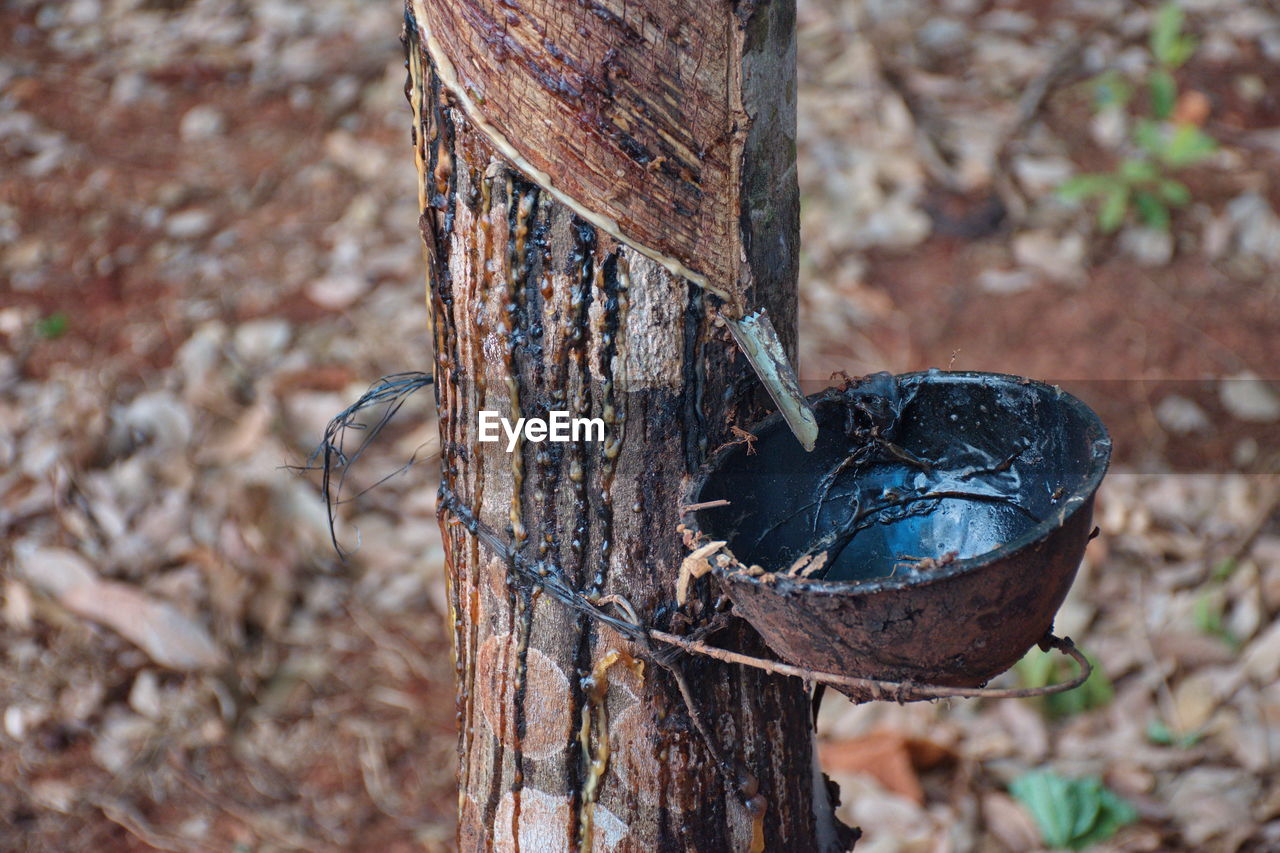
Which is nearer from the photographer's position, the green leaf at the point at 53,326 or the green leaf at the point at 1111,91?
the green leaf at the point at 53,326

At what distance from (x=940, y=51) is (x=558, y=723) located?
4.20m

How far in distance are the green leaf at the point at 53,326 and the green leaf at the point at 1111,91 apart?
3.95 m

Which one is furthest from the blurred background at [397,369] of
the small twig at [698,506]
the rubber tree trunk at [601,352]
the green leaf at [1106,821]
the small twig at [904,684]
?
the small twig at [698,506]

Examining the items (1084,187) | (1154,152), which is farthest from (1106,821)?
(1154,152)

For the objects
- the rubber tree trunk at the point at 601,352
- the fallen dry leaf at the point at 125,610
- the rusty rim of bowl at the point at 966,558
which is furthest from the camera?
the fallen dry leaf at the point at 125,610

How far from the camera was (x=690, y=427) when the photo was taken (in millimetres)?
1393

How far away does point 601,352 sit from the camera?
134cm

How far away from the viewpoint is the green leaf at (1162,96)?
4363mm

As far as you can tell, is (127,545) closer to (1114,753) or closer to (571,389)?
(571,389)

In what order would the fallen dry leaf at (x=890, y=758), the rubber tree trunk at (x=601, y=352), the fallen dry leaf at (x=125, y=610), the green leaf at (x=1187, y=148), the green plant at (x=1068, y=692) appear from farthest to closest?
the green leaf at (x=1187, y=148) < the fallen dry leaf at (x=125, y=610) < the green plant at (x=1068, y=692) < the fallen dry leaf at (x=890, y=758) < the rubber tree trunk at (x=601, y=352)

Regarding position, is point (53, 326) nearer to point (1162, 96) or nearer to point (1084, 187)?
point (1084, 187)

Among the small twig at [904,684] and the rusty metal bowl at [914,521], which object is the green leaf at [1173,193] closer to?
the rusty metal bowl at [914,521]

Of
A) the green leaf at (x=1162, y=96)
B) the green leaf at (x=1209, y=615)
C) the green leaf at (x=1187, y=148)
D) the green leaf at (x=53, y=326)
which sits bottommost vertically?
the green leaf at (x=1209, y=615)

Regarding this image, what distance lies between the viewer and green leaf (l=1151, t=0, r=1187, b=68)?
4.53m
